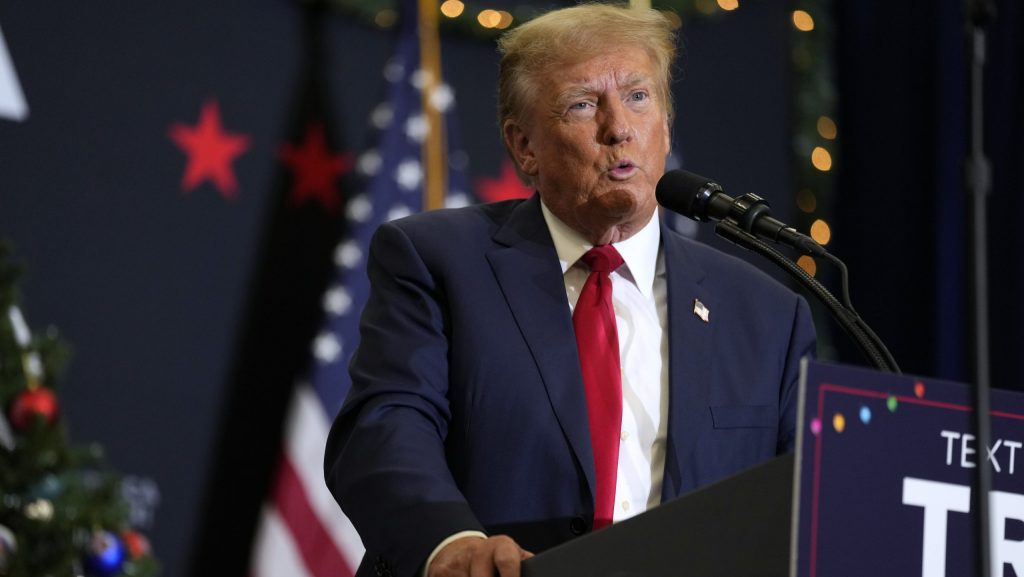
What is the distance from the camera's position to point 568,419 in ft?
6.40

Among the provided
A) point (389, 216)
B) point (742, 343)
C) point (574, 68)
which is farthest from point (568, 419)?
point (389, 216)

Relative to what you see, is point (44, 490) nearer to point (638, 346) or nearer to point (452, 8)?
point (638, 346)

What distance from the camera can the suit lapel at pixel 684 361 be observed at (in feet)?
6.45

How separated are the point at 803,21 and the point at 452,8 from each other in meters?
1.31

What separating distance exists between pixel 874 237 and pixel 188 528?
252 centimetres

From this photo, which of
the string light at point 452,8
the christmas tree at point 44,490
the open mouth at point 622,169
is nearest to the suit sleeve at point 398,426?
the open mouth at point 622,169

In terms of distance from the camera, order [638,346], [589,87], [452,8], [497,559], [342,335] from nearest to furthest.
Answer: [497,559] → [638,346] → [589,87] → [342,335] → [452,8]

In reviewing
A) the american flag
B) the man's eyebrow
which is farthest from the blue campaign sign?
the american flag

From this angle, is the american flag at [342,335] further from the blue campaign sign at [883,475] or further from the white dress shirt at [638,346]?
the blue campaign sign at [883,475]

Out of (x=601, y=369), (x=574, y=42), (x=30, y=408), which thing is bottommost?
(x=30, y=408)

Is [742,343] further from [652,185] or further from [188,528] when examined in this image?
[188,528]

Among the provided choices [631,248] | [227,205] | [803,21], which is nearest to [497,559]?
[631,248]

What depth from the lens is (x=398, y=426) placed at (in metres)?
1.88

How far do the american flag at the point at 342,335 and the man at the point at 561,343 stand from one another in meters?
1.87
